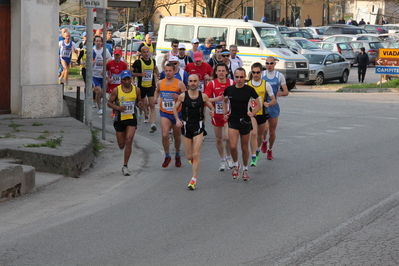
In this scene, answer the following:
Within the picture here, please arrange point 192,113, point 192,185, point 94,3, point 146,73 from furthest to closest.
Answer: point 146,73
point 94,3
point 192,113
point 192,185

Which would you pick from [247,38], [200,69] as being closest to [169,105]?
[200,69]

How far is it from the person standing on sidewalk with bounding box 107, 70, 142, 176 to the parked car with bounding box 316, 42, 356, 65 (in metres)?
31.7

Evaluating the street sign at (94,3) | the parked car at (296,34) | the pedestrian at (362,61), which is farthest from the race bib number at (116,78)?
the parked car at (296,34)

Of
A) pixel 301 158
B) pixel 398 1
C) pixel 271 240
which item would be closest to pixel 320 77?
pixel 398 1

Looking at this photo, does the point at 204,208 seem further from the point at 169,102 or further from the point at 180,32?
the point at 180,32

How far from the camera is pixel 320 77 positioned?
101 ft

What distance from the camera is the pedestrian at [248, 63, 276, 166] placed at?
12.0m

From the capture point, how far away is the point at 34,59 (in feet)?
49.3

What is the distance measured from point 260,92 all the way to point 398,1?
80.5ft

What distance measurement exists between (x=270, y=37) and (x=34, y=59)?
14106 mm

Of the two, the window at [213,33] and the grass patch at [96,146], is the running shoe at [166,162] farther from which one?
the window at [213,33]

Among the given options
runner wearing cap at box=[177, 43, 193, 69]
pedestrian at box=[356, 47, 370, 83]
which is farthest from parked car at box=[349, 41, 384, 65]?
runner wearing cap at box=[177, 43, 193, 69]

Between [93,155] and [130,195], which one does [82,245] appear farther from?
[93,155]

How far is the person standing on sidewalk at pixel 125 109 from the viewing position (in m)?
11.5
